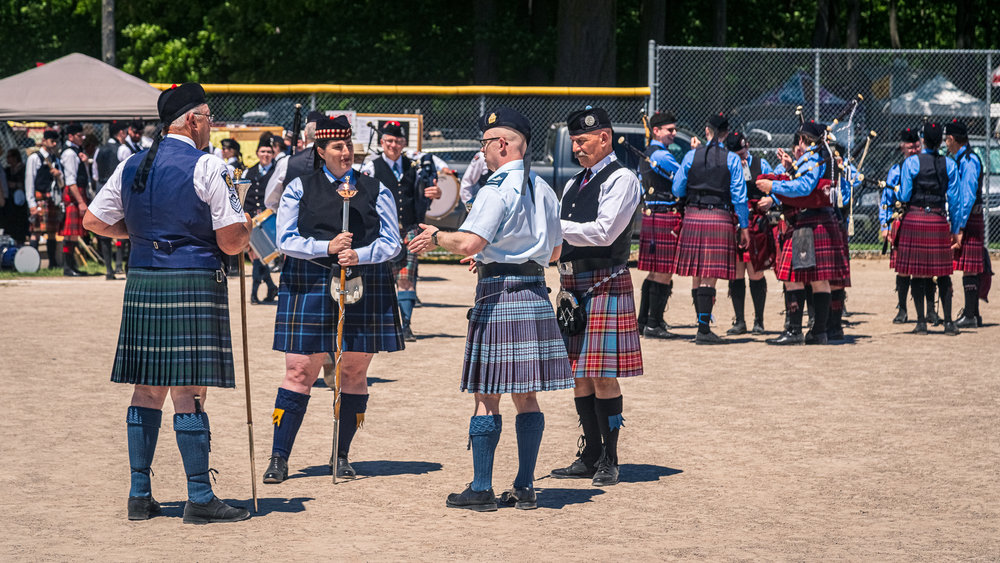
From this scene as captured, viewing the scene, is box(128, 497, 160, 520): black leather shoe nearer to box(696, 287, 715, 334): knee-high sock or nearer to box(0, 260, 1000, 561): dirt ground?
box(0, 260, 1000, 561): dirt ground

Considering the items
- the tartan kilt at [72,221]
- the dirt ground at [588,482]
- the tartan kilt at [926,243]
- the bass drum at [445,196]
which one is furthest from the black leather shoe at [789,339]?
the tartan kilt at [72,221]

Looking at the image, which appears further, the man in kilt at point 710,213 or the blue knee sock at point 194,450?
the man in kilt at point 710,213

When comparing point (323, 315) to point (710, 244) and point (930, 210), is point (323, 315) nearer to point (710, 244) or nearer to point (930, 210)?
point (710, 244)

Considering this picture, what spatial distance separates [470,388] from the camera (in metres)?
5.71

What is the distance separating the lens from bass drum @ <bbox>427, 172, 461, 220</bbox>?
1225 cm

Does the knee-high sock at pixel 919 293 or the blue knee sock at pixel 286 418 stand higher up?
the knee-high sock at pixel 919 293

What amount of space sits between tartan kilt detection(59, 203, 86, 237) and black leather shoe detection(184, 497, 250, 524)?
35.5 feet

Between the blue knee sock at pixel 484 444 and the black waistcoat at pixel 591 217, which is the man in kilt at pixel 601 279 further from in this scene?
the blue knee sock at pixel 484 444

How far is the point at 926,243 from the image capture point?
11383mm

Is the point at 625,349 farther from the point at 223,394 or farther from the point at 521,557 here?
the point at 223,394

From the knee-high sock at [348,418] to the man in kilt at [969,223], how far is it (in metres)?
6.77

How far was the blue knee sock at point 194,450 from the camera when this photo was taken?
5430 mm

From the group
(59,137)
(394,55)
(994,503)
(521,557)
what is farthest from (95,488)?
(394,55)

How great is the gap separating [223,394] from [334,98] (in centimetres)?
1010
